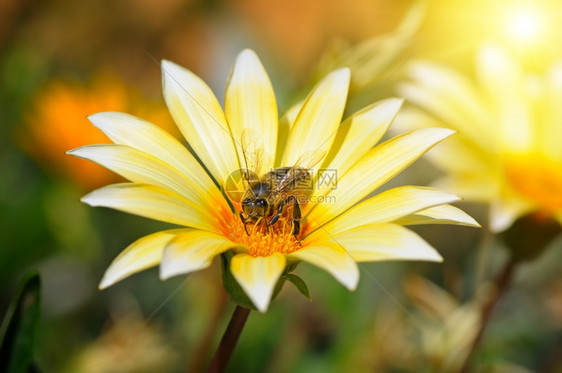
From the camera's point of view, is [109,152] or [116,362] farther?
[116,362]

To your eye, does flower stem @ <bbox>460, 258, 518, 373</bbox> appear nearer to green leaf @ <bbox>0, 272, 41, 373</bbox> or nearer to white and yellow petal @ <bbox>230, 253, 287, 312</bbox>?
white and yellow petal @ <bbox>230, 253, 287, 312</bbox>

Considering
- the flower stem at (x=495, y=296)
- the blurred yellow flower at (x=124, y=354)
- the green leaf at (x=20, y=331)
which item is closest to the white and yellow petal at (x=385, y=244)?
the green leaf at (x=20, y=331)

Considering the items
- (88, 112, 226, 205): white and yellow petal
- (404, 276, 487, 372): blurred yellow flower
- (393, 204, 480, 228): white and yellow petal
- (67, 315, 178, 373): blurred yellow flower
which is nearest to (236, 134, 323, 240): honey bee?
(88, 112, 226, 205): white and yellow petal

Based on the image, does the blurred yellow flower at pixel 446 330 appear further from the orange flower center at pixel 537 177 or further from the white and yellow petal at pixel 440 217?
the white and yellow petal at pixel 440 217

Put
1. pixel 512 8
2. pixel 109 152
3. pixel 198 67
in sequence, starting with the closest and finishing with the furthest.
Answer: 1. pixel 109 152
2. pixel 512 8
3. pixel 198 67

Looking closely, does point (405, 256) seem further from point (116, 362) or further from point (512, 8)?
point (512, 8)

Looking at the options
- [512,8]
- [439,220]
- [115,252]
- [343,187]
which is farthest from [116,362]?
[512,8]

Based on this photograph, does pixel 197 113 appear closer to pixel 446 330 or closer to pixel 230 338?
pixel 230 338
